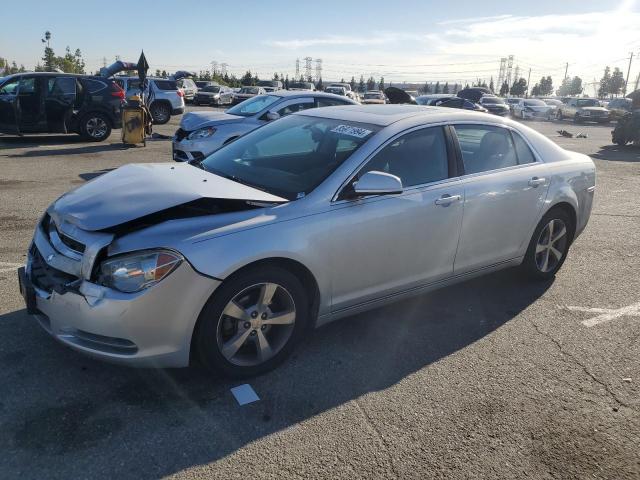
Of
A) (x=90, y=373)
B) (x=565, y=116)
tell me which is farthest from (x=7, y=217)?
(x=565, y=116)

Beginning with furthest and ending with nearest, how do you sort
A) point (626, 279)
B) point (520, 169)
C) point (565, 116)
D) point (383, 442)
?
point (565, 116) < point (626, 279) < point (520, 169) < point (383, 442)

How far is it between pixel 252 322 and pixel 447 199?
1696 mm

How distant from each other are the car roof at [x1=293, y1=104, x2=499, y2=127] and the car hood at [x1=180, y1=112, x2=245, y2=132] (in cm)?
539

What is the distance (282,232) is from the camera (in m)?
3.08

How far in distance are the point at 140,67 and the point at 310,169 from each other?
1343cm

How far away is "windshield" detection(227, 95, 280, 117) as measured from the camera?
33.3ft

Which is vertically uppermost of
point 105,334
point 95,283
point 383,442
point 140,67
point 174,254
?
point 140,67

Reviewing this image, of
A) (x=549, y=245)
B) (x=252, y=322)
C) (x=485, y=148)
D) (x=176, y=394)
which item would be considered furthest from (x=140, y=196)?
(x=549, y=245)

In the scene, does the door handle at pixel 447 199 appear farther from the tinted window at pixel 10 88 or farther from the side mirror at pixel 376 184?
the tinted window at pixel 10 88

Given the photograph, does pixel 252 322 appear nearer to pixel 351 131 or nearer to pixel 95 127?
pixel 351 131

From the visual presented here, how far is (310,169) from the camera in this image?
362cm

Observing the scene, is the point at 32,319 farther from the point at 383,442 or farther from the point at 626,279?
the point at 626,279

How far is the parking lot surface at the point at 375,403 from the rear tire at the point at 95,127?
384 inches

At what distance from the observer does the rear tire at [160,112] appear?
67.8 ft
